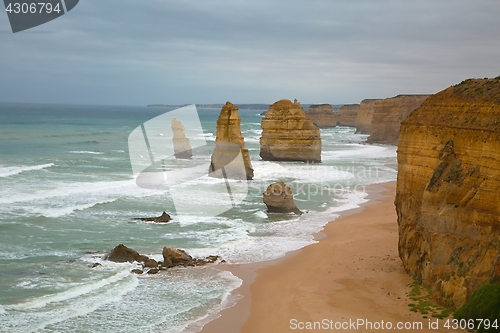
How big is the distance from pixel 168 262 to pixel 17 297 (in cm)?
486

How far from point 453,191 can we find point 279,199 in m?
14.4

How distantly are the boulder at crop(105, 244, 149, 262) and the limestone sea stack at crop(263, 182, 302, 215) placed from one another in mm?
9951

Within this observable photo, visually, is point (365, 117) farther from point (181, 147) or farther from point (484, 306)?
point (484, 306)

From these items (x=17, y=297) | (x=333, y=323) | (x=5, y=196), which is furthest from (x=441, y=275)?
(x=5, y=196)

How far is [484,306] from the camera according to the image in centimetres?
1113

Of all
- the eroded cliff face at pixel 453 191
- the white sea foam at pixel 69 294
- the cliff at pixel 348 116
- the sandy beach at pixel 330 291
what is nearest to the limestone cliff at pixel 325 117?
the cliff at pixel 348 116

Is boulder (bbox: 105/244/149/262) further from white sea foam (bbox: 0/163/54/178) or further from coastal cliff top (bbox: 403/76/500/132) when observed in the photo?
white sea foam (bbox: 0/163/54/178)

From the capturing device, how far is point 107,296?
1544 cm

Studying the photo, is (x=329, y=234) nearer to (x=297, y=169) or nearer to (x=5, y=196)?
(x=5, y=196)

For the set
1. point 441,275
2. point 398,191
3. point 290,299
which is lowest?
point 290,299

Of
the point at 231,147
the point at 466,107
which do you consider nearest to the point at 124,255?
the point at 466,107

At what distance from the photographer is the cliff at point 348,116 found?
5202 inches

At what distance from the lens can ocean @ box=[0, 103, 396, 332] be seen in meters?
14.4

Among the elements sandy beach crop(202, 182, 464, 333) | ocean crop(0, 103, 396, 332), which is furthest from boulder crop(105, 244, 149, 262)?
sandy beach crop(202, 182, 464, 333)
